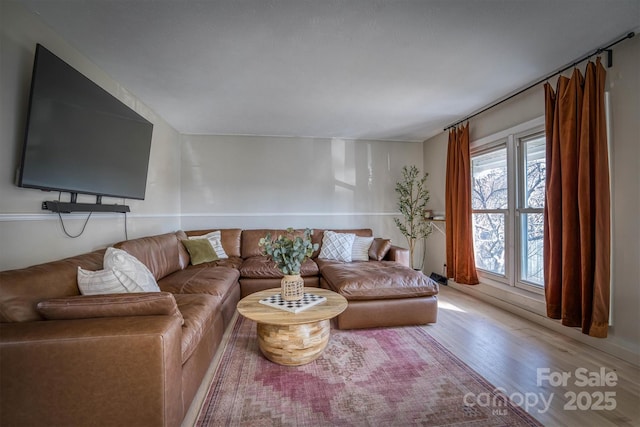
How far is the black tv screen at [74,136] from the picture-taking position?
5.01 feet

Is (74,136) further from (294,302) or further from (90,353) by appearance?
(294,302)

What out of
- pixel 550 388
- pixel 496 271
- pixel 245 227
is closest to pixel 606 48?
pixel 496 271

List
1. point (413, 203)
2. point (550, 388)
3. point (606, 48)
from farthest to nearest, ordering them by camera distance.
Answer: point (413, 203) → point (606, 48) → point (550, 388)

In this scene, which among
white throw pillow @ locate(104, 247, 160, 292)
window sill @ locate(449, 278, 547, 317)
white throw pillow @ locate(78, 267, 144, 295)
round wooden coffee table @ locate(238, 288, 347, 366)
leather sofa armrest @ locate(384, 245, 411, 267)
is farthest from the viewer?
leather sofa armrest @ locate(384, 245, 411, 267)

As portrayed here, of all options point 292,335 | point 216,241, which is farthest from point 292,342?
point 216,241

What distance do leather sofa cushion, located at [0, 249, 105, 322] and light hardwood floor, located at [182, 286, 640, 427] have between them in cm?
95

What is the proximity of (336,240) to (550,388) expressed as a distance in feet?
8.24

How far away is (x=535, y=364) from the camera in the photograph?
1.90 meters

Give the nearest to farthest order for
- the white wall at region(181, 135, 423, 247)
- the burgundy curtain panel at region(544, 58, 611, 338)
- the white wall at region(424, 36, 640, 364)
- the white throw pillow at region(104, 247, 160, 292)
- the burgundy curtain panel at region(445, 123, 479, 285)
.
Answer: the white throw pillow at region(104, 247, 160, 292), the white wall at region(424, 36, 640, 364), the burgundy curtain panel at region(544, 58, 611, 338), the burgundy curtain panel at region(445, 123, 479, 285), the white wall at region(181, 135, 423, 247)

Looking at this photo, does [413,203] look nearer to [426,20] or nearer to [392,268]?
[392,268]

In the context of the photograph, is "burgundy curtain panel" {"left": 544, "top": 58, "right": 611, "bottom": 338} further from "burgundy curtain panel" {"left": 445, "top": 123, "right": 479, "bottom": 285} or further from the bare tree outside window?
"burgundy curtain panel" {"left": 445, "top": 123, "right": 479, "bottom": 285}

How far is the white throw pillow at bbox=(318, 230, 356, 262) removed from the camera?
361 centimetres

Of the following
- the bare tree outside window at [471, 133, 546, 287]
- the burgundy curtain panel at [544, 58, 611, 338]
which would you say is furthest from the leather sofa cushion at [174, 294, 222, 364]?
the bare tree outside window at [471, 133, 546, 287]

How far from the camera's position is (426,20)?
1.69m
